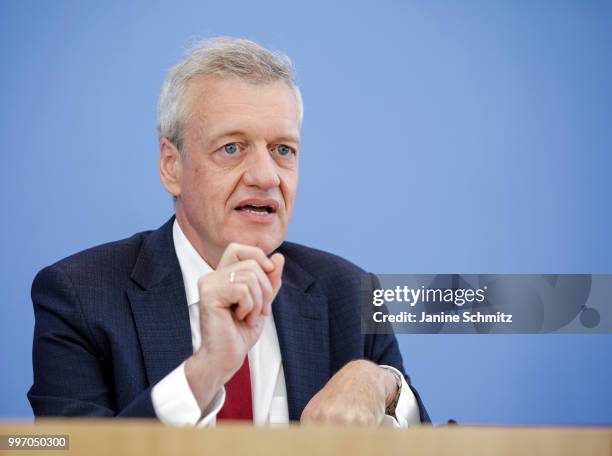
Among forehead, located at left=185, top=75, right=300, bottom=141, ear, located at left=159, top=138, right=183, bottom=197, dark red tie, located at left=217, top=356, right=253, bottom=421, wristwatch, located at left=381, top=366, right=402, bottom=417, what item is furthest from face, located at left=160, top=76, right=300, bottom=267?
wristwatch, located at left=381, top=366, right=402, bottom=417

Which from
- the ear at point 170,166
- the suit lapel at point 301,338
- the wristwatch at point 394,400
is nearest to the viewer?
the wristwatch at point 394,400

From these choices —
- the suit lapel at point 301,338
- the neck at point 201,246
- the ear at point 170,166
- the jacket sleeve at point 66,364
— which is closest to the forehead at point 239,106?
the ear at point 170,166

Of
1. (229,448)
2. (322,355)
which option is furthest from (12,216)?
(229,448)

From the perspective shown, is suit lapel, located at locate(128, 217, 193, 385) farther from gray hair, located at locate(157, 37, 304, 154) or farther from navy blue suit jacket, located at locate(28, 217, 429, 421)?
gray hair, located at locate(157, 37, 304, 154)

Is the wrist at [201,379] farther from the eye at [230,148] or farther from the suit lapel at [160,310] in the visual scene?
the eye at [230,148]

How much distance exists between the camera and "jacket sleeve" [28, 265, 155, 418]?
1803 mm

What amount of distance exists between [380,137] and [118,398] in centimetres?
119

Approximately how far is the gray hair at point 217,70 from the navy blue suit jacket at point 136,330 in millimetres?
269

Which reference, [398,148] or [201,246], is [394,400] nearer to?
[201,246]

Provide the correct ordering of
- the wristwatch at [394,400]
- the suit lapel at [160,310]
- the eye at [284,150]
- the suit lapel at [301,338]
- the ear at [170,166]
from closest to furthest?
the wristwatch at [394,400]
the suit lapel at [160,310]
the suit lapel at [301,338]
the eye at [284,150]
the ear at [170,166]

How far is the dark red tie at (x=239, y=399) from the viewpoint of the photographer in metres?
1.94

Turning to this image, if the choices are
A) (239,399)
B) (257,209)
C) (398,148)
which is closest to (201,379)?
(239,399)

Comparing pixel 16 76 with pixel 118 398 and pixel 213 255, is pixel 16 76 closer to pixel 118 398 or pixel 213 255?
pixel 213 255

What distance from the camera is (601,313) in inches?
102
